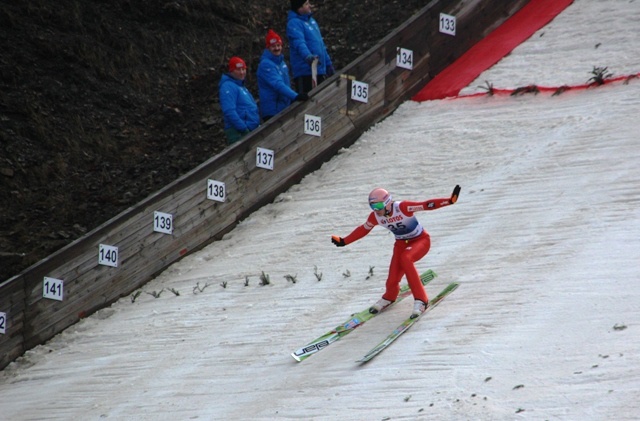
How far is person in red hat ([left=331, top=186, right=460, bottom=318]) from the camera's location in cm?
1069

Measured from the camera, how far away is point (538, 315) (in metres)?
9.89

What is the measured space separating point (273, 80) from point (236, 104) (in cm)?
63

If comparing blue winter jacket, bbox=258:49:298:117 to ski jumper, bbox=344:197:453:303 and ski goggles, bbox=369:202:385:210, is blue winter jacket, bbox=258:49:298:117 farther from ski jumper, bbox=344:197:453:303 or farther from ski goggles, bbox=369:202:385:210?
ski goggles, bbox=369:202:385:210

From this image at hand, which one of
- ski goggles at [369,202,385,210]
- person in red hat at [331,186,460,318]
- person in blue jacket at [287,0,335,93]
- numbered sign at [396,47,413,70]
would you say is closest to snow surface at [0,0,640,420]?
person in red hat at [331,186,460,318]

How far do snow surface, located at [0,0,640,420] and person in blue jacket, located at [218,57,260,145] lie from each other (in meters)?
1.09

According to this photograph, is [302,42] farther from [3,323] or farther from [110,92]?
[3,323]

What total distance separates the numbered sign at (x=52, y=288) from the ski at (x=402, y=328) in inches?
167

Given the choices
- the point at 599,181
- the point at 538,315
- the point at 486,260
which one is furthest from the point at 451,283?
the point at 599,181

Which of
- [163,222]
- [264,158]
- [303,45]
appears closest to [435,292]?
[163,222]

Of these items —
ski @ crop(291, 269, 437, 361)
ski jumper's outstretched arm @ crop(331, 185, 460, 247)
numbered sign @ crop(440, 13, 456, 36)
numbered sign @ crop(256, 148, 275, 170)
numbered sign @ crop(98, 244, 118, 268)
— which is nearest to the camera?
ski jumper's outstretched arm @ crop(331, 185, 460, 247)

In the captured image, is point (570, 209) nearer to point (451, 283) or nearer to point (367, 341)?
point (451, 283)

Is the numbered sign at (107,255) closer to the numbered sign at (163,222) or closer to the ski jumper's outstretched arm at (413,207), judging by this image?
the numbered sign at (163,222)

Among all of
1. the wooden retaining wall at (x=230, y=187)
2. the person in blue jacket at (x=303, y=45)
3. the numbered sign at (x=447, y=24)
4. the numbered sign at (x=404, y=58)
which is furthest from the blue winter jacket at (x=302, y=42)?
the numbered sign at (x=447, y=24)

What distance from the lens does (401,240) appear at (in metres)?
11.1
